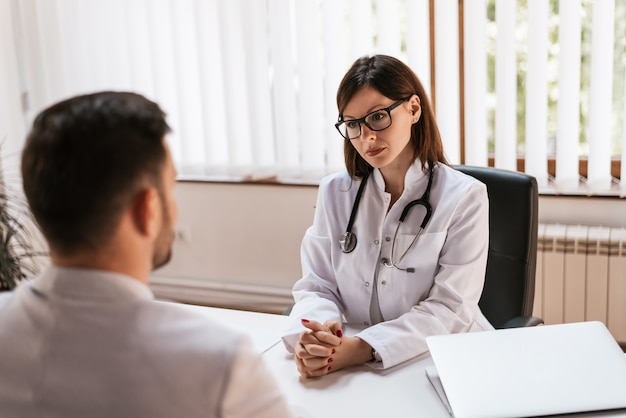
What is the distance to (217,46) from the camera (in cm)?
323

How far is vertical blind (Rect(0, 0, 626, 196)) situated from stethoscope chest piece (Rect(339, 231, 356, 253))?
3.97 feet

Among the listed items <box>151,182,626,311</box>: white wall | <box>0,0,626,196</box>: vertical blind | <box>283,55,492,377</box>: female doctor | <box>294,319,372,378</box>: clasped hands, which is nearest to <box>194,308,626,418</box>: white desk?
<box>294,319,372,378</box>: clasped hands

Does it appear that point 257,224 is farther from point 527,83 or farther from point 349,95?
point 349,95

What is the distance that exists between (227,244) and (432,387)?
2.24 m

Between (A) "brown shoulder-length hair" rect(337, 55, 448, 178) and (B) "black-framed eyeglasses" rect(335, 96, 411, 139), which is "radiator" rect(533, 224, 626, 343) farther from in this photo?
(B) "black-framed eyeglasses" rect(335, 96, 411, 139)

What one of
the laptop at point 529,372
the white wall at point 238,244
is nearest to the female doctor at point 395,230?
the laptop at point 529,372

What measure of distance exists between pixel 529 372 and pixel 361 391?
0.31m

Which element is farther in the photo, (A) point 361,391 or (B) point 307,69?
(B) point 307,69

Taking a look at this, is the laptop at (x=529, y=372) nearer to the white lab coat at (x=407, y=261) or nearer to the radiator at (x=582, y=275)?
the white lab coat at (x=407, y=261)

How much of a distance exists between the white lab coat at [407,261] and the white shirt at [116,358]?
793 millimetres

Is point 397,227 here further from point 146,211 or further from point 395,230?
point 146,211

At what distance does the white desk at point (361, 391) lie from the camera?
49.2 inches

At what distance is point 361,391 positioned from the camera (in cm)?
134

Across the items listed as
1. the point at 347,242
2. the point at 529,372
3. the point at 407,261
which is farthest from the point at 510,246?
the point at 529,372
